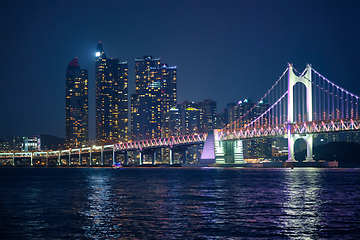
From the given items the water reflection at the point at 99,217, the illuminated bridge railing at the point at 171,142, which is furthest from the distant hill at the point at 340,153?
the water reflection at the point at 99,217

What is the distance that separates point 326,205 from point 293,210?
3072 mm

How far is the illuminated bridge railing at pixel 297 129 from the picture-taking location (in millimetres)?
87406

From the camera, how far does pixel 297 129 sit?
3794 inches

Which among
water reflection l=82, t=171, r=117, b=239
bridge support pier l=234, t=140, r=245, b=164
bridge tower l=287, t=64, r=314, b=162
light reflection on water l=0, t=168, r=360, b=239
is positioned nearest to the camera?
light reflection on water l=0, t=168, r=360, b=239

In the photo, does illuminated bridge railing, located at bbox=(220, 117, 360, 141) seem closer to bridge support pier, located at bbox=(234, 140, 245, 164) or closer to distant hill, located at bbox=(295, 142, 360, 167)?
bridge support pier, located at bbox=(234, 140, 245, 164)

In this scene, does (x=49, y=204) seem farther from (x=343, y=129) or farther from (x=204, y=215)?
(x=343, y=129)

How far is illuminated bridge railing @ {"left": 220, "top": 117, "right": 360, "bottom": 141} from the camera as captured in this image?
287 feet

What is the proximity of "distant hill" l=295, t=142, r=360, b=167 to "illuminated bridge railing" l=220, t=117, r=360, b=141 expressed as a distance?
81.7 metres

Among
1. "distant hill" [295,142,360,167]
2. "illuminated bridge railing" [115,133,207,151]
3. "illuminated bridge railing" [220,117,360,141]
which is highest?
"illuminated bridge railing" [220,117,360,141]

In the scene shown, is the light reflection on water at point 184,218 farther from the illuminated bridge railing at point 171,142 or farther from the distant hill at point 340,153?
the distant hill at point 340,153

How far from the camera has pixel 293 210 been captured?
2267 centimetres

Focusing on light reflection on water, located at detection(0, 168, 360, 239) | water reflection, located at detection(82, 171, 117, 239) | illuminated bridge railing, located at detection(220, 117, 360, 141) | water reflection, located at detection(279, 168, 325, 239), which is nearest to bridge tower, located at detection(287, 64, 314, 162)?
illuminated bridge railing, located at detection(220, 117, 360, 141)

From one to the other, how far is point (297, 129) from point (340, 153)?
9831cm

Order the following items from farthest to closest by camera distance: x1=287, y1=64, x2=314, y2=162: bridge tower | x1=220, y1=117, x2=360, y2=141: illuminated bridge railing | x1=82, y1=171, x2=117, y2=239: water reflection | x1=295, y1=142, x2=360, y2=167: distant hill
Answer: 1. x1=295, y1=142, x2=360, y2=167: distant hill
2. x1=287, y1=64, x2=314, y2=162: bridge tower
3. x1=220, y1=117, x2=360, y2=141: illuminated bridge railing
4. x1=82, y1=171, x2=117, y2=239: water reflection
